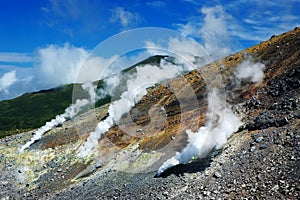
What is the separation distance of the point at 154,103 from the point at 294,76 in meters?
21.2

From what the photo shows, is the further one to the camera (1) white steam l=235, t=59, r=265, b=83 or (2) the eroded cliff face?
(1) white steam l=235, t=59, r=265, b=83

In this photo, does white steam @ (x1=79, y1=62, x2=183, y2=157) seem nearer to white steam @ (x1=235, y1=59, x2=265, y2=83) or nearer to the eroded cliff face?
the eroded cliff face

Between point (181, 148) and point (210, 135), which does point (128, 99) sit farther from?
point (210, 135)

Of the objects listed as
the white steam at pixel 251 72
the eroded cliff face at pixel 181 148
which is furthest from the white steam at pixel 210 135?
the white steam at pixel 251 72

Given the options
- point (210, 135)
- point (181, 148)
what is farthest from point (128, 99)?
point (210, 135)

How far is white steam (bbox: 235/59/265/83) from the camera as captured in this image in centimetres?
3428

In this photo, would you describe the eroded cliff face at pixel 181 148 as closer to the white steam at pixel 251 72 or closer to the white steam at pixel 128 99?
the white steam at pixel 251 72

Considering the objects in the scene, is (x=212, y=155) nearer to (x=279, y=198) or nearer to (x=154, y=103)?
(x=279, y=198)

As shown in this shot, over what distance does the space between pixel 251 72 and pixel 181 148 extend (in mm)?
14032

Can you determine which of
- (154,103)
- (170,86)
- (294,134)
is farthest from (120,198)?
(170,86)

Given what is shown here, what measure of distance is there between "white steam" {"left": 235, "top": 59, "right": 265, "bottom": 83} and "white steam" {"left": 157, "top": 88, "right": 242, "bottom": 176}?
529cm

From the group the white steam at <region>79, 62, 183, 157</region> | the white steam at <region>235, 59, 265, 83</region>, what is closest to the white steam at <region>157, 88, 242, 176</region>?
the white steam at <region>235, 59, 265, 83</region>

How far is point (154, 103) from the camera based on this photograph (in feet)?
151

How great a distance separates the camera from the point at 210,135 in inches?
1021
